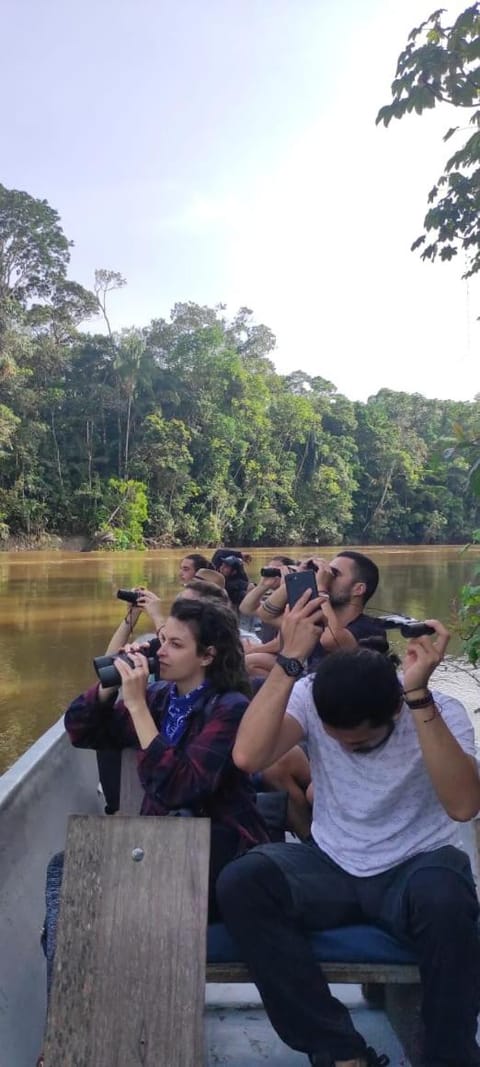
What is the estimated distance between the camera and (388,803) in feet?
5.84

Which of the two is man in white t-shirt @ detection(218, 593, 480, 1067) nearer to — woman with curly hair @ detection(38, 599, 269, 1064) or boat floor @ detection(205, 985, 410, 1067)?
woman with curly hair @ detection(38, 599, 269, 1064)

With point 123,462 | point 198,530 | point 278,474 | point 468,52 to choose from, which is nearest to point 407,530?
point 278,474

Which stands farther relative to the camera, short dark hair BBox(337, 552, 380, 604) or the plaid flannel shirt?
short dark hair BBox(337, 552, 380, 604)

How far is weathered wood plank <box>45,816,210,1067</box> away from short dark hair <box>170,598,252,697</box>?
1.86 ft

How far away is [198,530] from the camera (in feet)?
110

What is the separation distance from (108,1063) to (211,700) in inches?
31.7

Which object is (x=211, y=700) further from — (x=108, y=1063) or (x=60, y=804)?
(x=60, y=804)

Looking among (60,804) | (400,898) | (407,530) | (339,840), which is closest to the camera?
(400,898)

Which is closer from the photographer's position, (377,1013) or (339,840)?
(339,840)

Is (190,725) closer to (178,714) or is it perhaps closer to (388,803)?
(178,714)

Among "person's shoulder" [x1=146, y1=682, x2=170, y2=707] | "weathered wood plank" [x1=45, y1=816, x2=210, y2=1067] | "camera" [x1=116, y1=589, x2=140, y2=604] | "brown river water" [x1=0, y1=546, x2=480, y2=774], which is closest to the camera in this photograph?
"weathered wood plank" [x1=45, y1=816, x2=210, y2=1067]

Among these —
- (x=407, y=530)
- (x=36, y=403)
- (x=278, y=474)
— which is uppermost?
(x=36, y=403)

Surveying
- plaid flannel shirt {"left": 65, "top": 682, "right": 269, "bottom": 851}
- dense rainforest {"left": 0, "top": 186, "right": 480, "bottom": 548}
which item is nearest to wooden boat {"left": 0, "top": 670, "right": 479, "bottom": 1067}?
plaid flannel shirt {"left": 65, "top": 682, "right": 269, "bottom": 851}

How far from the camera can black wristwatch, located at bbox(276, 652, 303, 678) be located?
177 centimetres
